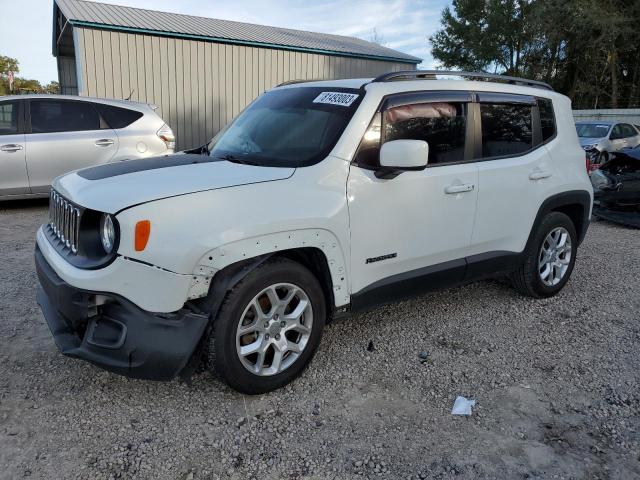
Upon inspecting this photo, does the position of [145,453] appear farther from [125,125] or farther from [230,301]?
[125,125]

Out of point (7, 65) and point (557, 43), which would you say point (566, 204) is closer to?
point (557, 43)

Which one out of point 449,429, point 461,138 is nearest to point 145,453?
point 449,429

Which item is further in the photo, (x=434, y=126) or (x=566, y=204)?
(x=566, y=204)

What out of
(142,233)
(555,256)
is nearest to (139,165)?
(142,233)

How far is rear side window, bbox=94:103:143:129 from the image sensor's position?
317 inches

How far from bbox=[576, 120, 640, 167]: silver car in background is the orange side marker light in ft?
46.2

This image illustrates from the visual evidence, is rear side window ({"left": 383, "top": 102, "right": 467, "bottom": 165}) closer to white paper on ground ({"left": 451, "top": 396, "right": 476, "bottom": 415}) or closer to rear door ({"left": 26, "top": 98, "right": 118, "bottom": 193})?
white paper on ground ({"left": 451, "top": 396, "right": 476, "bottom": 415})

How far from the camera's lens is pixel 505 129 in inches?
161

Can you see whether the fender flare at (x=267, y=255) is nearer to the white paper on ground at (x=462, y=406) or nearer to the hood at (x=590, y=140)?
the white paper on ground at (x=462, y=406)

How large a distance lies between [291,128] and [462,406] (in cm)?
203

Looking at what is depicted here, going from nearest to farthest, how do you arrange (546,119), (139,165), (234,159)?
(139,165), (234,159), (546,119)

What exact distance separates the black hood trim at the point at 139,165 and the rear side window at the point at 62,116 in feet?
16.6

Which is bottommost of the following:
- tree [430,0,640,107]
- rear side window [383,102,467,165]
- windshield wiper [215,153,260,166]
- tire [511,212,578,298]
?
tire [511,212,578,298]

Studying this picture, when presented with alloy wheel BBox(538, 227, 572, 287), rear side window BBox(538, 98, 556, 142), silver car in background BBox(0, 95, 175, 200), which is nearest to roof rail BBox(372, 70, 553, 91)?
rear side window BBox(538, 98, 556, 142)
